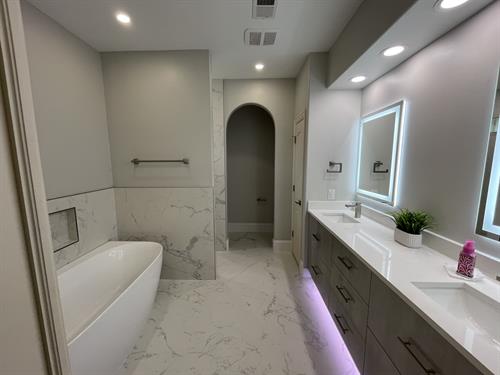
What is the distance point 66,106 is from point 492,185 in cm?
312

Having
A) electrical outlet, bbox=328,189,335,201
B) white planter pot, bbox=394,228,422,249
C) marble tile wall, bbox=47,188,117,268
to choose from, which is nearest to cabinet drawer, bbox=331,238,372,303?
white planter pot, bbox=394,228,422,249

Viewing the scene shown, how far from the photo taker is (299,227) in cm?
290

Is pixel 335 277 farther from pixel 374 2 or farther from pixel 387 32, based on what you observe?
pixel 374 2

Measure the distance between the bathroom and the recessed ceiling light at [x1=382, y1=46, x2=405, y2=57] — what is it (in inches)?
0.5

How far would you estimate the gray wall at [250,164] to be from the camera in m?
4.31

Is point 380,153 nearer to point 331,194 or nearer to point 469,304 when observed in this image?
point 331,194

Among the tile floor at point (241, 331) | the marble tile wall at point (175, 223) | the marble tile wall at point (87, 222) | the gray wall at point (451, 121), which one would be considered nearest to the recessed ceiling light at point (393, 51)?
the gray wall at point (451, 121)

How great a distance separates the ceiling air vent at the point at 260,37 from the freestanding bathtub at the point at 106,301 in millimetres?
2273

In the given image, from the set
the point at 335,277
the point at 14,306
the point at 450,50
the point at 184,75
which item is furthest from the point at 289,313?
the point at 184,75

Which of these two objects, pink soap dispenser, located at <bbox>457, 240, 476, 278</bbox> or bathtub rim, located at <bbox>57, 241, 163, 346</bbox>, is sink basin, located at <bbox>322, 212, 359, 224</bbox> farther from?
bathtub rim, located at <bbox>57, 241, 163, 346</bbox>

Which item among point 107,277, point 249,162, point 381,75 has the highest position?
point 381,75

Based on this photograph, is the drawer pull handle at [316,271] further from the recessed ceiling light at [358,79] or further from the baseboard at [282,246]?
the recessed ceiling light at [358,79]

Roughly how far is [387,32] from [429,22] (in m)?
0.21

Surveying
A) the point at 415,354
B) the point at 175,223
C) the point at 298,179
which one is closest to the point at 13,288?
the point at 415,354
